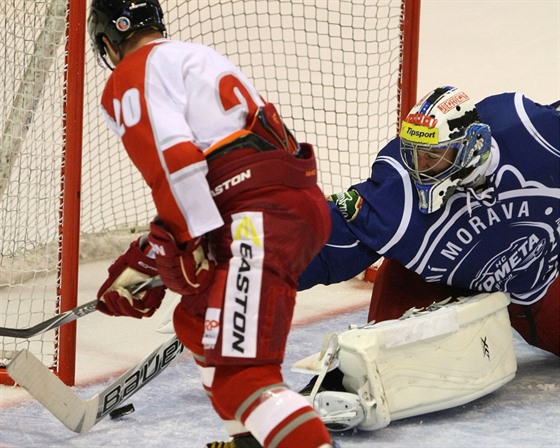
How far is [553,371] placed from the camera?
3621mm

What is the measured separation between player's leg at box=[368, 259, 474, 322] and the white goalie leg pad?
8.3 inches

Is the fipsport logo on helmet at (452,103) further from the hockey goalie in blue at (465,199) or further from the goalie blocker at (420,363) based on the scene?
the goalie blocker at (420,363)

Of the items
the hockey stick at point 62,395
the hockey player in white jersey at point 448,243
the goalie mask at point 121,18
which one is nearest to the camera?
the goalie mask at point 121,18

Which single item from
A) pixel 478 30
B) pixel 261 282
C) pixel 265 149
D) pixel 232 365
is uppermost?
pixel 265 149

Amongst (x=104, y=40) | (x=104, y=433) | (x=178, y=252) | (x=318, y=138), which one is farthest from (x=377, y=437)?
(x=318, y=138)

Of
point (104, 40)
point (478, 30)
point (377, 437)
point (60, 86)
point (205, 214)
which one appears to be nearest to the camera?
point (205, 214)

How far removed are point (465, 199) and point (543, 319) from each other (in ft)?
1.62

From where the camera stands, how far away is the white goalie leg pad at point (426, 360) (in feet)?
10.1

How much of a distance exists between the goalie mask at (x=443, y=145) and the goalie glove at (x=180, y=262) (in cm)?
95

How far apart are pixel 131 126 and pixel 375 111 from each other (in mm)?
2698

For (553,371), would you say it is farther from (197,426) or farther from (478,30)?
(478,30)

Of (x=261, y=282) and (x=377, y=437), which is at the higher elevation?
(x=261, y=282)

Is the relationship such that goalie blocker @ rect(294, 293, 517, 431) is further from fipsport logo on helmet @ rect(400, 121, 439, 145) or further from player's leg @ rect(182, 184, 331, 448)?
player's leg @ rect(182, 184, 331, 448)

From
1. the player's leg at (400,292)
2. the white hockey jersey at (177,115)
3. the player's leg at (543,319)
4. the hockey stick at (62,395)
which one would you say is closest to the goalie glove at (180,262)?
the white hockey jersey at (177,115)
